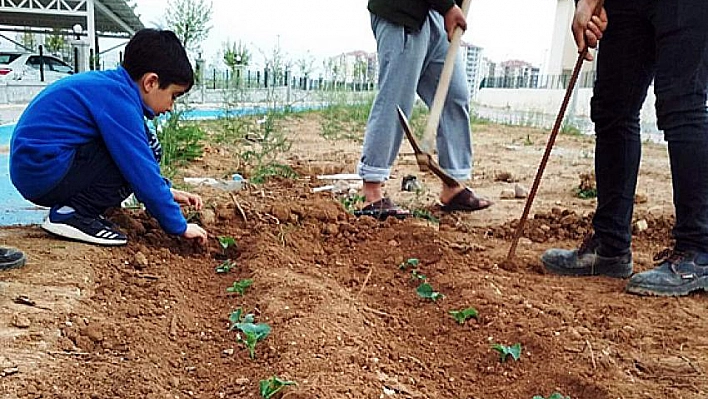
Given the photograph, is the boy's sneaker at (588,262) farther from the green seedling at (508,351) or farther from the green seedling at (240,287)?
the green seedling at (240,287)

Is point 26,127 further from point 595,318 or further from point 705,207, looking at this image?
point 705,207

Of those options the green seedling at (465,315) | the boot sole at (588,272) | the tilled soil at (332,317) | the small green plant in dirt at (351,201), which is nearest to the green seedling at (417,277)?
the tilled soil at (332,317)

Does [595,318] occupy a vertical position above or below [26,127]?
below

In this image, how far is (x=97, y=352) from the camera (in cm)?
148

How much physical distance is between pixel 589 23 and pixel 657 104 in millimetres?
349

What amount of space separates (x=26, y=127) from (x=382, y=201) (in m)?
1.60

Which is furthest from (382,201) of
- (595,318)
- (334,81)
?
(334,81)

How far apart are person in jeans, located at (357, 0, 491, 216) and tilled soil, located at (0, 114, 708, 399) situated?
0.35 meters

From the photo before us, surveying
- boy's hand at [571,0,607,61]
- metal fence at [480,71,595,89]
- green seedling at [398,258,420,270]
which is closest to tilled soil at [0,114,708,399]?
green seedling at [398,258,420,270]

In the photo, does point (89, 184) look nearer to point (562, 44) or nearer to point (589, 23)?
point (589, 23)

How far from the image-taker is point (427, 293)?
197 cm

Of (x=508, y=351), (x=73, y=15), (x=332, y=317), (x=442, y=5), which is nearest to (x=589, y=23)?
(x=442, y=5)

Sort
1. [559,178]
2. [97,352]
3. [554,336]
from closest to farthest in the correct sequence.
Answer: [97,352]
[554,336]
[559,178]

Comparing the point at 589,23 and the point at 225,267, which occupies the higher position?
the point at 589,23
